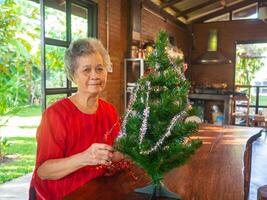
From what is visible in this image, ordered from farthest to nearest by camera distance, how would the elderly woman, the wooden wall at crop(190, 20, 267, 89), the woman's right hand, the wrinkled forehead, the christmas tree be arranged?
the wooden wall at crop(190, 20, 267, 89), the wrinkled forehead, the elderly woman, the woman's right hand, the christmas tree

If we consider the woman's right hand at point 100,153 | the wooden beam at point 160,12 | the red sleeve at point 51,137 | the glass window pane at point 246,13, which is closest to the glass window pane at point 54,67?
the red sleeve at point 51,137

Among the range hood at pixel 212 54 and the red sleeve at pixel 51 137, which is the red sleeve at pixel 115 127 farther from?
the range hood at pixel 212 54

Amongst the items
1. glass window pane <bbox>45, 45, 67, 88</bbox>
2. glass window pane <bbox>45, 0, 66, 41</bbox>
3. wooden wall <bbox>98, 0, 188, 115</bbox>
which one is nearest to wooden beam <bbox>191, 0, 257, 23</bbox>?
wooden wall <bbox>98, 0, 188, 115</bbox>

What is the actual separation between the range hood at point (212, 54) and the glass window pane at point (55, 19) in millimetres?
4993

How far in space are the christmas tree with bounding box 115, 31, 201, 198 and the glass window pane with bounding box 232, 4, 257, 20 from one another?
7184 mm

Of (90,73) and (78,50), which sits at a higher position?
(78,50)

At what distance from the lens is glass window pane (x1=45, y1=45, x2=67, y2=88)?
313cm

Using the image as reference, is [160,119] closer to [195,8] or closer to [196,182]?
[196,182]

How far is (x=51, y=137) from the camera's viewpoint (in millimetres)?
1276

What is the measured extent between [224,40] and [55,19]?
5.42m

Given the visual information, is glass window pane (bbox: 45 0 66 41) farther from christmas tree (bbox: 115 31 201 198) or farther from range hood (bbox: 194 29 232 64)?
range hood (bbox: 194 29 232 64)

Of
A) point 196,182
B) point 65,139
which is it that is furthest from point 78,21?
point 196,182

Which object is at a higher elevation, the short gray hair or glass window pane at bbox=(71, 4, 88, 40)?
glass window pane at bbox=(71, 4, 88, 40)

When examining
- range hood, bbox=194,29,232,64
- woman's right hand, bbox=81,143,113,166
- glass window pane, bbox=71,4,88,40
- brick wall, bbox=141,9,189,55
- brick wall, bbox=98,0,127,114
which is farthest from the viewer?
range hood, bbox=194,29,232,64
